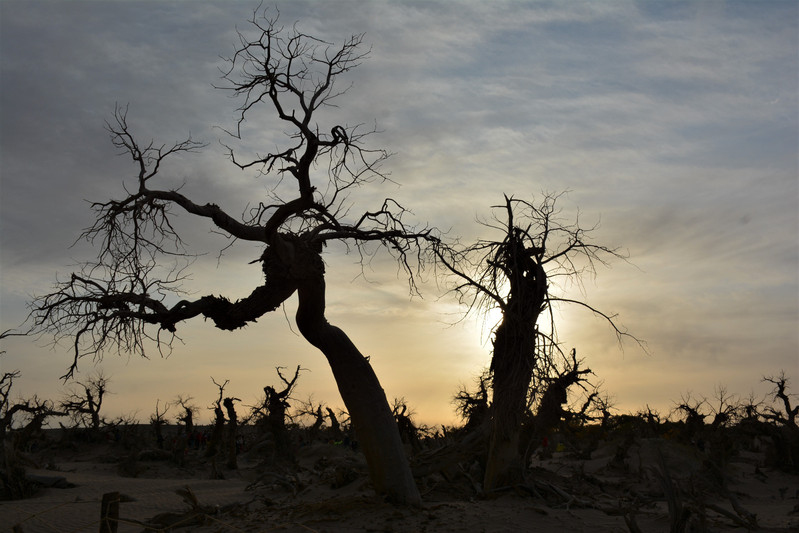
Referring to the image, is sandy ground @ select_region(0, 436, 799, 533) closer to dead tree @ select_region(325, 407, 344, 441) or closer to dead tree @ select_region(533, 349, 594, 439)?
dead tree @ select_region(533, 349, 594, 439)

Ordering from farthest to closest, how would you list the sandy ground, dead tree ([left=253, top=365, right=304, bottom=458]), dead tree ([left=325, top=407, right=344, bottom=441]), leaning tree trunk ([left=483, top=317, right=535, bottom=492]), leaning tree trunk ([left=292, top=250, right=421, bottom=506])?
dead tree ([left=325, top=407, right=344, bottom=441])
dead tree ([left=253, top=365, right=304, bottom=458])
leaning tree trunk ([left=483, top=317, right=535, bottom=492])
leaning tree trunk ([left=292, top=250, right=421, bottom=506])
the sandy ground

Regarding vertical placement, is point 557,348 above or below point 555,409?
above

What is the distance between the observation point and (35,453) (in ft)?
105

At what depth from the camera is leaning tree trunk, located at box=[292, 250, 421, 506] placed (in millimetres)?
10484

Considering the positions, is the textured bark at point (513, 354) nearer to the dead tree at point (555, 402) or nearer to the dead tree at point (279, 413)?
the dead tree at point (555, 402)

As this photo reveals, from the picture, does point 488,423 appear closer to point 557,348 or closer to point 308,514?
point 557,348

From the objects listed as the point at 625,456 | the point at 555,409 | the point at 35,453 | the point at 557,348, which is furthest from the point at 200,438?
the point at 557,348

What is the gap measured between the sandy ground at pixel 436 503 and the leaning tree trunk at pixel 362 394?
41cm

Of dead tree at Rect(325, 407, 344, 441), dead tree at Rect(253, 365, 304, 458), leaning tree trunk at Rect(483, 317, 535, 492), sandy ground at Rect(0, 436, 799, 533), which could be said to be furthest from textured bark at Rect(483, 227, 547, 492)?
dead tree at Rect(325, 407, 344, 441)

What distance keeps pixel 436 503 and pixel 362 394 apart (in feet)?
7.99

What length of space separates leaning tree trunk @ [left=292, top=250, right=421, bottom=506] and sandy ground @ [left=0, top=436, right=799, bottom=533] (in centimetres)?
41

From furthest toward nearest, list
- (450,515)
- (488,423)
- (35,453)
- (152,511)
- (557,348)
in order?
(35,453)
(152,511)
(488,423)
(557,348)
(450,515)

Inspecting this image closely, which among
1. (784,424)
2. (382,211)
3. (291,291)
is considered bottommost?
(784,424)

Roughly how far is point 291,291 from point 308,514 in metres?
3.62
